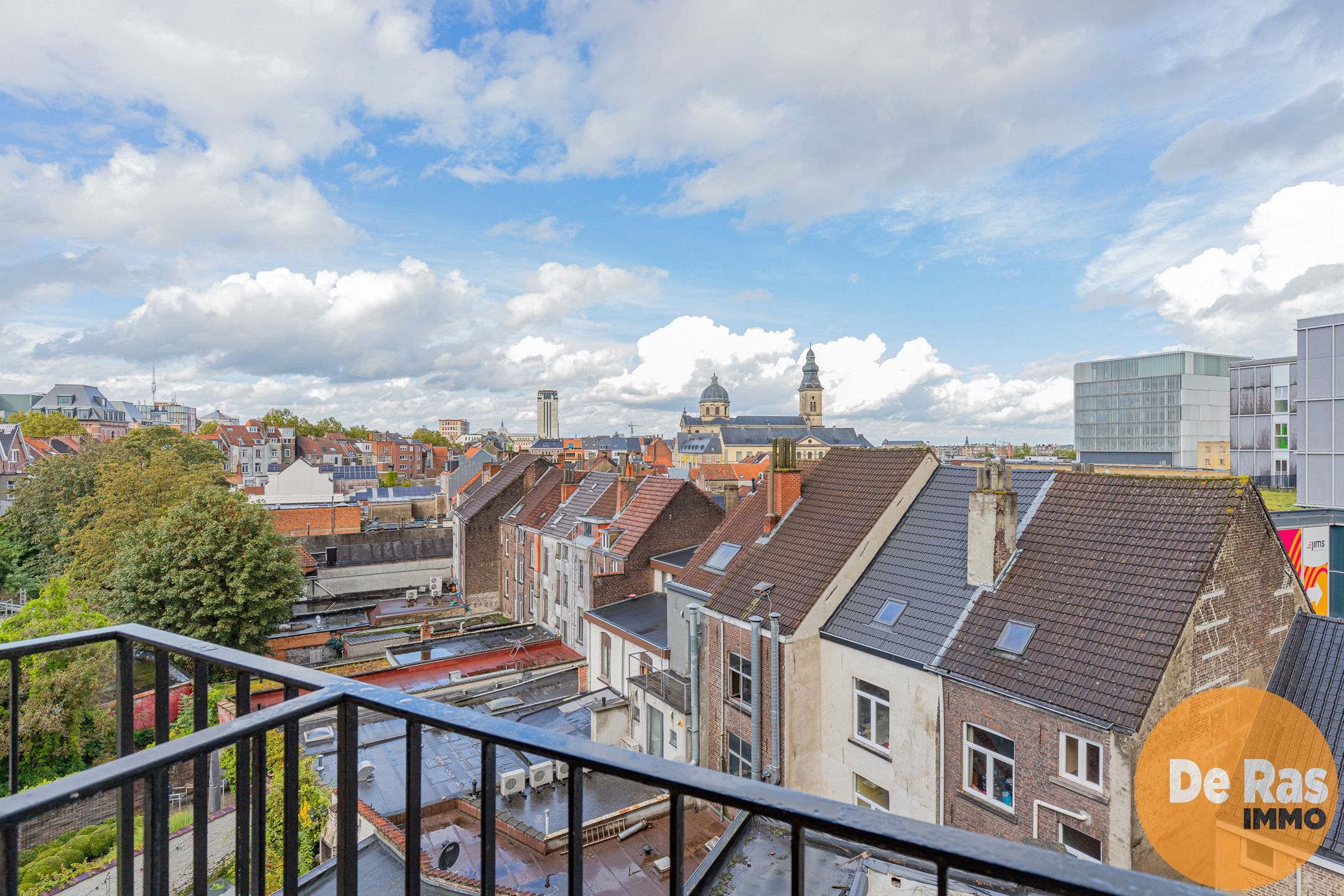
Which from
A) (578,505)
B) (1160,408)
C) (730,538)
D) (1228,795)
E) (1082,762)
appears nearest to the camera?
(1082,762)

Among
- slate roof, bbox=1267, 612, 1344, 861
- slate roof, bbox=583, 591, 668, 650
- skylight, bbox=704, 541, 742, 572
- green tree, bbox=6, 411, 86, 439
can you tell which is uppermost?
green tree, bbox=6, 411, 86, 439

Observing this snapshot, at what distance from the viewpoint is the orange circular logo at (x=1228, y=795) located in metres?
9.39

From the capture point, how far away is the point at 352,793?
2.09m

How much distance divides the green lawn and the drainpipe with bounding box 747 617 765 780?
31.8 m

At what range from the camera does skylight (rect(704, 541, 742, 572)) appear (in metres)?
17.6

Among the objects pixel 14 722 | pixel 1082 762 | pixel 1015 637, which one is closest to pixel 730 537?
pixel 1015 637

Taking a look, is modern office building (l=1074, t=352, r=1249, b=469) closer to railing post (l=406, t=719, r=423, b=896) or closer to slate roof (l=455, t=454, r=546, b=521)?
slate roof (l=455, t=454, r=546, b=521)

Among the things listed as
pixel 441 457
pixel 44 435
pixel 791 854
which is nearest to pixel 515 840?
pixel 791 854

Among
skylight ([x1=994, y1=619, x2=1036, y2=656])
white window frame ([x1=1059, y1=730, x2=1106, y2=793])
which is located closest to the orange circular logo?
white window frame ([x1=1059, y1=730, x2=1106, y2=793])

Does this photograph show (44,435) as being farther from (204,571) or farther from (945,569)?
(945,569)

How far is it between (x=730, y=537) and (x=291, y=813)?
657 inches

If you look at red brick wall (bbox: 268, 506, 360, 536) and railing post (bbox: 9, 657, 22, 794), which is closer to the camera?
railing post (bbox: 9, 657, 22, 794)

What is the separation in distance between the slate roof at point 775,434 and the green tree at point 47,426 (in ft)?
298

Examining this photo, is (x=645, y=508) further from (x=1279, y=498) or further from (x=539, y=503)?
(x=1279, y=498)
